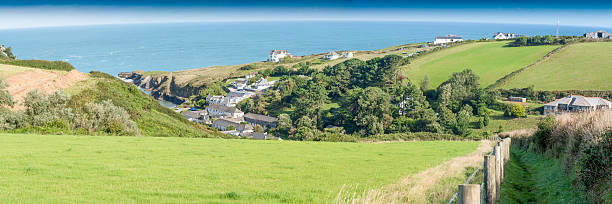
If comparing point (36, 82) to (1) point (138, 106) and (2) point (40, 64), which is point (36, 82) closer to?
(1) point (138, 106)

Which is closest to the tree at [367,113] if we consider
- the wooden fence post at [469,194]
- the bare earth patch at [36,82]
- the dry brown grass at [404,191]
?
the bare earth patch at [36,82]

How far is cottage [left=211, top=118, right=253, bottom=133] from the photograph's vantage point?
7592 centimetres

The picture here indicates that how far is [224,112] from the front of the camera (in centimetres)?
8962

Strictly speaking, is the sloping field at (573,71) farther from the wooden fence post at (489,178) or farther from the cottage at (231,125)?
the wooden fence post at (489,178)

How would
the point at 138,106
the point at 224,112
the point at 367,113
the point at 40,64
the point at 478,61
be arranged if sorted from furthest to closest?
1. the point at 478,61
2. the point at 224,112
3. the point at 367,113
4. the point at 40,64
5. the point at 138,106

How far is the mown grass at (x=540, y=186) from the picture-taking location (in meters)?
9.94

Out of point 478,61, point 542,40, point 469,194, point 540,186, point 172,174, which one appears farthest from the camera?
point 542,40

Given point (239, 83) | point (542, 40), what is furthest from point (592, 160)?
point (542, 40)

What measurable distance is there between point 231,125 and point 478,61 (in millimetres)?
73921

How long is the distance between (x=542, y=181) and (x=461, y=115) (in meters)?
55.6

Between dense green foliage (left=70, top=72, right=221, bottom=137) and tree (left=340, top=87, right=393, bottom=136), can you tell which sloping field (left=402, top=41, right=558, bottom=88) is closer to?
tree (left=340, top=87, right=393, bottom=136)

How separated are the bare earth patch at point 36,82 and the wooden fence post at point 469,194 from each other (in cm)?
3715

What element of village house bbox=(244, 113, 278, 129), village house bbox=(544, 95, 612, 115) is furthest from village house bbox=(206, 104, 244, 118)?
village house bbox=(544, 95, 612, 115)

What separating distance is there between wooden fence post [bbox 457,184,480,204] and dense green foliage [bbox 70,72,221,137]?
30595 millimetres
